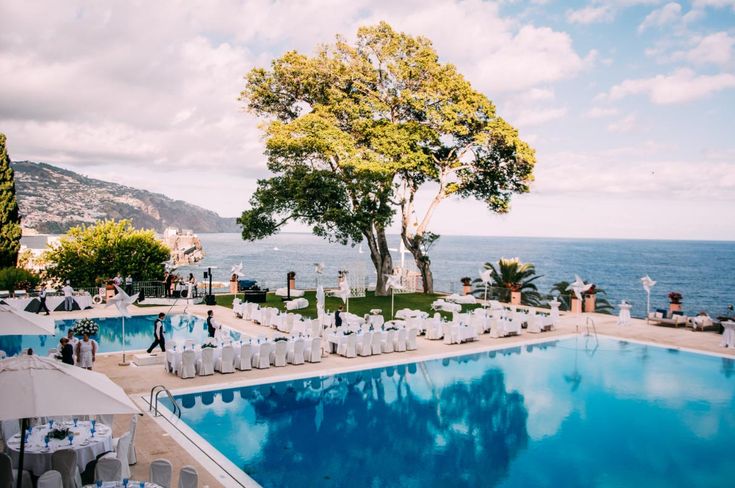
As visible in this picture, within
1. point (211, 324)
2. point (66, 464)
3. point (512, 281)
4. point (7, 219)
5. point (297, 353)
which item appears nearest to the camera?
point (66, 464)

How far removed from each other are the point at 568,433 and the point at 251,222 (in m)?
26.2

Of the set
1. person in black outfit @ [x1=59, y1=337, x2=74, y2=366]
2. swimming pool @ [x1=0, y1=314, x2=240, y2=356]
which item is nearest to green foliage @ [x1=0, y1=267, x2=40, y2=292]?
swimming pool @ [x1=0, y1=314, x2=240, y2=356]

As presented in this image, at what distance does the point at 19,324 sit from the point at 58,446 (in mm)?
5305

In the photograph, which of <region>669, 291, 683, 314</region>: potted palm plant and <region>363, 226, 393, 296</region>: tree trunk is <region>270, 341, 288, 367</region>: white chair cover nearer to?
<region>363, 226, 393, 296</region>: tree trunk

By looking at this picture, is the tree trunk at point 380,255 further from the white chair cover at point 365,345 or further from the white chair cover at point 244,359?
the white chair cover at point 244,359

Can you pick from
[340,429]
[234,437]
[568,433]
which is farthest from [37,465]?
[568,433]

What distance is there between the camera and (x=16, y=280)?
32531 millimetres

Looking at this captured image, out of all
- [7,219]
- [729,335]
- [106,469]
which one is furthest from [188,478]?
[7,219]

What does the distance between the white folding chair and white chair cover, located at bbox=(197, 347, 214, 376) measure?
0.99 feet

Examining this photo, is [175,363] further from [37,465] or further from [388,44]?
[388,44]

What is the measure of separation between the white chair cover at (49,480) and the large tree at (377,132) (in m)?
27.2

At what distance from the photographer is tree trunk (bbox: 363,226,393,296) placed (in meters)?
38.6

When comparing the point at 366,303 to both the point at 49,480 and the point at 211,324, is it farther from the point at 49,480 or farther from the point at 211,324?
the point at 49,480

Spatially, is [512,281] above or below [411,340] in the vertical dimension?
above
